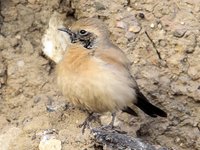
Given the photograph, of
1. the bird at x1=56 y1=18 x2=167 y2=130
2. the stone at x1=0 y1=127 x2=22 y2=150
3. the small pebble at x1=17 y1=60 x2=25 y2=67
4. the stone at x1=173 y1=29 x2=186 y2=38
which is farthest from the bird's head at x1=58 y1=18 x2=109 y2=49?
the stone at x1=0 y1=127 x2=22 y2=150

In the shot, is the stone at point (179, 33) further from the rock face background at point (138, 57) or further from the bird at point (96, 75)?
the bird at point (96, 75)

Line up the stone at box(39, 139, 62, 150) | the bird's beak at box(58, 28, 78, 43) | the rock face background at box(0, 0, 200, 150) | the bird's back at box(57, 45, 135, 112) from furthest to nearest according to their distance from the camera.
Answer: the rock face background at box(0, 0, 200, 150) → the bird's beak at box(58, 28, 78, 43) → the bird's back at box(57, 45, 135, 112) → the stone at box(39, 139, 62, 150)

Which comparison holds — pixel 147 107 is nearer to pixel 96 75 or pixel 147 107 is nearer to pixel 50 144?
pixel 96 75

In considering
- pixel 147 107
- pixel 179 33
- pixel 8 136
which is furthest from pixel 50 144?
pixel 179 33

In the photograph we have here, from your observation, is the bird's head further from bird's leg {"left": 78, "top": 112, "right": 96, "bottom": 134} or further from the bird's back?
bird's leg {"left": 78, "top": 112, "right": 96, "bottom": 134}

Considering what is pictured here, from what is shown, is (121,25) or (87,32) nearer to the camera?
(87,32)

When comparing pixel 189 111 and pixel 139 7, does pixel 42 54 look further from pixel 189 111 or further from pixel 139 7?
pixel 189 111

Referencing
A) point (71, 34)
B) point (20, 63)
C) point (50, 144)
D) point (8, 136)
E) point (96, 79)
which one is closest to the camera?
point (50, 144)

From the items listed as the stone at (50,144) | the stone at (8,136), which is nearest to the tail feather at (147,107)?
the stone at (50,144)
